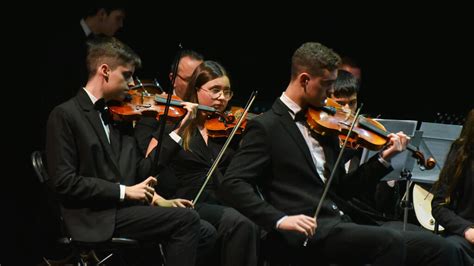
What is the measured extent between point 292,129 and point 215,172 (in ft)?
2.77

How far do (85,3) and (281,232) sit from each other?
2502 millimetres

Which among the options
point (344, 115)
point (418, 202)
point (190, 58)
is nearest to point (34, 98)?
point (190, 58)

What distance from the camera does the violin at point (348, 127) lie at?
3.20 meters

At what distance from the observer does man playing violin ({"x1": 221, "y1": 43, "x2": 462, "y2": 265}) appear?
2988 mm

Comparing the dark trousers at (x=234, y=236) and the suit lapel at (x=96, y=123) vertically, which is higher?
the suit lapel at (x=96, y=123)

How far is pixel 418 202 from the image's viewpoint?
4316mm

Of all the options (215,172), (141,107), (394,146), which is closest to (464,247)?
(394,146)

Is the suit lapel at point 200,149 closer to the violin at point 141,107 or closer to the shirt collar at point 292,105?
the violin at point 141,107

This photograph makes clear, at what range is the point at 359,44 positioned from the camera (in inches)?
237

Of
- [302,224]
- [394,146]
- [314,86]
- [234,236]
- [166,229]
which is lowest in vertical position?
[234,236]

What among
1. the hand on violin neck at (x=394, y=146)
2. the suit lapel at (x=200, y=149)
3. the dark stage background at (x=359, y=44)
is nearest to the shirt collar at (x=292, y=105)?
the hand on violin neck at (x=394, y=146)

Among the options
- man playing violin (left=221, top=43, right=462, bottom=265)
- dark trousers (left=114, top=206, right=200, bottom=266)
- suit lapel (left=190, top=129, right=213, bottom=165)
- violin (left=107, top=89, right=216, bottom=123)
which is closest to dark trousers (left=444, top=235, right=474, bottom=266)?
man playing violin (left=221, top=43, right=462, bottom=265)

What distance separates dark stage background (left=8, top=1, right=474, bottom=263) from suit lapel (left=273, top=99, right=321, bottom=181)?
2368 mm

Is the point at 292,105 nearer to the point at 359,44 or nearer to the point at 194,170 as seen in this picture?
the point at 194,170
